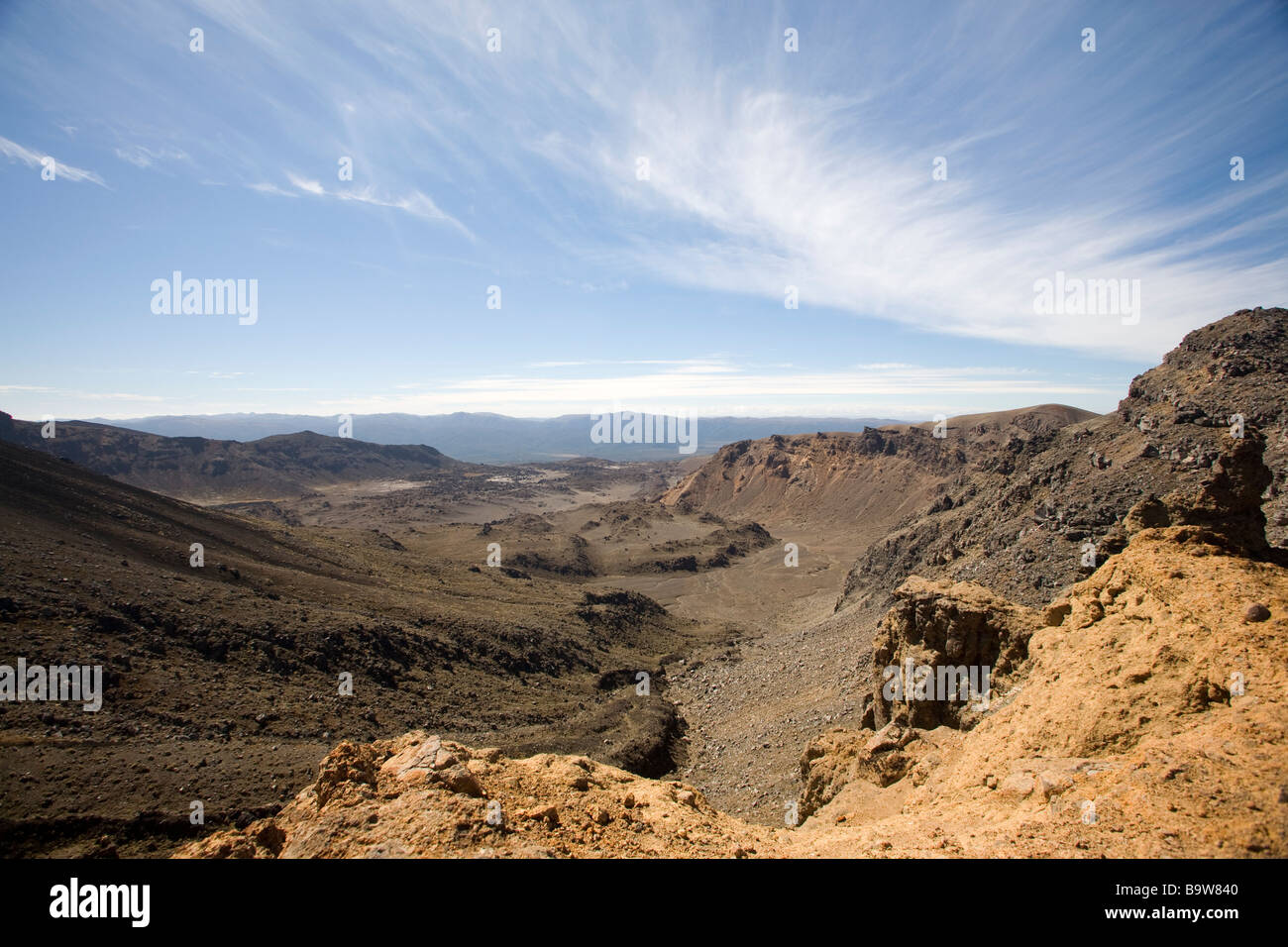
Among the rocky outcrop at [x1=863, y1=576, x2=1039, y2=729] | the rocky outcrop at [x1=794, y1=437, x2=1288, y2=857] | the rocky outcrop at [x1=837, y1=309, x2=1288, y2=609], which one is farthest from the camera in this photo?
the rocky outcrop at [x1=837, y1=309, x2=1288, y2=609]

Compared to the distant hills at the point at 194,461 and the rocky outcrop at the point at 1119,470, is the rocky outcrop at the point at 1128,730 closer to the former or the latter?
the rocky outcrop at the point at 1119,470

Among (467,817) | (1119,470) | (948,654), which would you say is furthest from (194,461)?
(1119,470)

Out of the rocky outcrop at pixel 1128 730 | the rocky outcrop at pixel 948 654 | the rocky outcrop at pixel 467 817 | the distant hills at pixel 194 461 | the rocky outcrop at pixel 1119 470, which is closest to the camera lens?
the rocky outcrop at pixel 1128 730

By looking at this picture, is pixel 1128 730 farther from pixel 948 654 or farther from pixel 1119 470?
pixel 1119 470

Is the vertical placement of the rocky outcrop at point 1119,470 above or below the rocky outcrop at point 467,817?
above

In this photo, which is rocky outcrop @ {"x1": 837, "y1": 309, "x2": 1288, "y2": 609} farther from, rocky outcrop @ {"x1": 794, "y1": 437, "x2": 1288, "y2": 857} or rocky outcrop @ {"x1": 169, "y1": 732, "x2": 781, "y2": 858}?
rocky outcrop @ {"x1": 169, "y1": 732, "x2": 781, "y2": 858}

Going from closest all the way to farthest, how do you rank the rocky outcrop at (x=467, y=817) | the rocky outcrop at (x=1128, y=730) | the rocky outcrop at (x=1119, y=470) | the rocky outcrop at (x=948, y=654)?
the rocky outcrop at (x=1128, y=730) < the rocky outcrop at (x=467, y=817) < the rocky outcrop at (x=948, y=654) < the rocky outcrop at (x=1119, y=470)

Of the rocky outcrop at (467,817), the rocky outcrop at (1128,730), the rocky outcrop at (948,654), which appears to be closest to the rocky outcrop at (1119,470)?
the rocky outcrop at (1128,730)

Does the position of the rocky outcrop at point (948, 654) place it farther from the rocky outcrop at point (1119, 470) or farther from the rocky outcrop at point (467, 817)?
the rocky outcrop at point (467, 817)

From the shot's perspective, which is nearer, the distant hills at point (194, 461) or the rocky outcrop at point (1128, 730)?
the rocky outcrop at point (1128, 730)

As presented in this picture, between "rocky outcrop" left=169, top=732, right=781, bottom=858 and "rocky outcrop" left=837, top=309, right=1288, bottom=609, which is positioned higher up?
"rocky outcrop" left=837, top=309, right=1288, bottom=609

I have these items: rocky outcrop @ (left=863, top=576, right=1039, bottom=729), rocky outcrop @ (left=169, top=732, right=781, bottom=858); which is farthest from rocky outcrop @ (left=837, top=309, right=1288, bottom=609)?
rocky outcrop @ (left=169, top=732, right=781, bottom=858)

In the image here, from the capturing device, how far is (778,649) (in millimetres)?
34531
